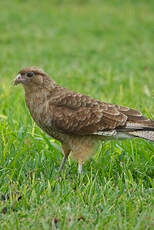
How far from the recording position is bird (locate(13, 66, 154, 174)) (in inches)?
177

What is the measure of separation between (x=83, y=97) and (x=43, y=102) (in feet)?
1.44

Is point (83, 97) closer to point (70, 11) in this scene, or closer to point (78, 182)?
point (78, 182)

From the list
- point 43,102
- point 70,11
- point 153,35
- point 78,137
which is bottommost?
point 78,137

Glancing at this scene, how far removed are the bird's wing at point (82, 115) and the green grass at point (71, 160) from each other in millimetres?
367

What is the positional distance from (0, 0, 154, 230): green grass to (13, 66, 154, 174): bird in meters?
0.24

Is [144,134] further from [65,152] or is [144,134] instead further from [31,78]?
[31,78]

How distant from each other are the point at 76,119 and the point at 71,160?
584mm

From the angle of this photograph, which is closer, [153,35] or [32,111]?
[32,111]

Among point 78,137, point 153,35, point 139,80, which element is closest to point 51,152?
point 78,137

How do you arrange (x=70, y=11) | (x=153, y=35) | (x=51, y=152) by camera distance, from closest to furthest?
(x=51, y=152)
(x=153, y=35)
(x=70, y=11)

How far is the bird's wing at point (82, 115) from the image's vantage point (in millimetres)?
4480

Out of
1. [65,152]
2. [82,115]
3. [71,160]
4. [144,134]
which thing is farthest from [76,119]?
[144,134]

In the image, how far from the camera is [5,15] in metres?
15.0

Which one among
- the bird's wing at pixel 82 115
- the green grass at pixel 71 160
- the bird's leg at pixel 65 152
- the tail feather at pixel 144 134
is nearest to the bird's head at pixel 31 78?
the bird's wing at pixel 82 115
